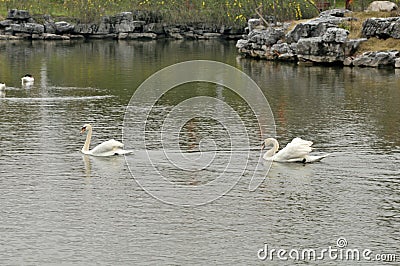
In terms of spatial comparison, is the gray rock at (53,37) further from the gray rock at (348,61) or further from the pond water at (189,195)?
the pond water at (189,195)

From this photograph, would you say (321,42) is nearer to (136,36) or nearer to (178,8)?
(136,36)

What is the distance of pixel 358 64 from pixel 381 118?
23773 millimetres

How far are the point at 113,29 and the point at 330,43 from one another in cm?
4829

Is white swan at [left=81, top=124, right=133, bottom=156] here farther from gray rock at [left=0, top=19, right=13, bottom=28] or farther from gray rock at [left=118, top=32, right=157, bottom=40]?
gray rock at [left=0, top=19, right=13, bottom=28]

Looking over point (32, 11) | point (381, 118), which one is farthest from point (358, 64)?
point (32, 11)

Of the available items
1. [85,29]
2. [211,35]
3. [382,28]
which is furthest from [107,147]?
[85,29]

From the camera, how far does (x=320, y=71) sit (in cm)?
5562

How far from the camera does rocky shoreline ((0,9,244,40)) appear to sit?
97375 millimetres

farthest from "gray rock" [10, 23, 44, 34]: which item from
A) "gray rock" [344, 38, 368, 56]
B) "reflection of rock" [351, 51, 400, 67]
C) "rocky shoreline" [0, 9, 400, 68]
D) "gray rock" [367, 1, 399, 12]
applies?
"reflection of rock" [351, 51, 400, 67]

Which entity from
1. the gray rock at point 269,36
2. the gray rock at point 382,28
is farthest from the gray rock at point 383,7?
the gray rock at point 269,36
